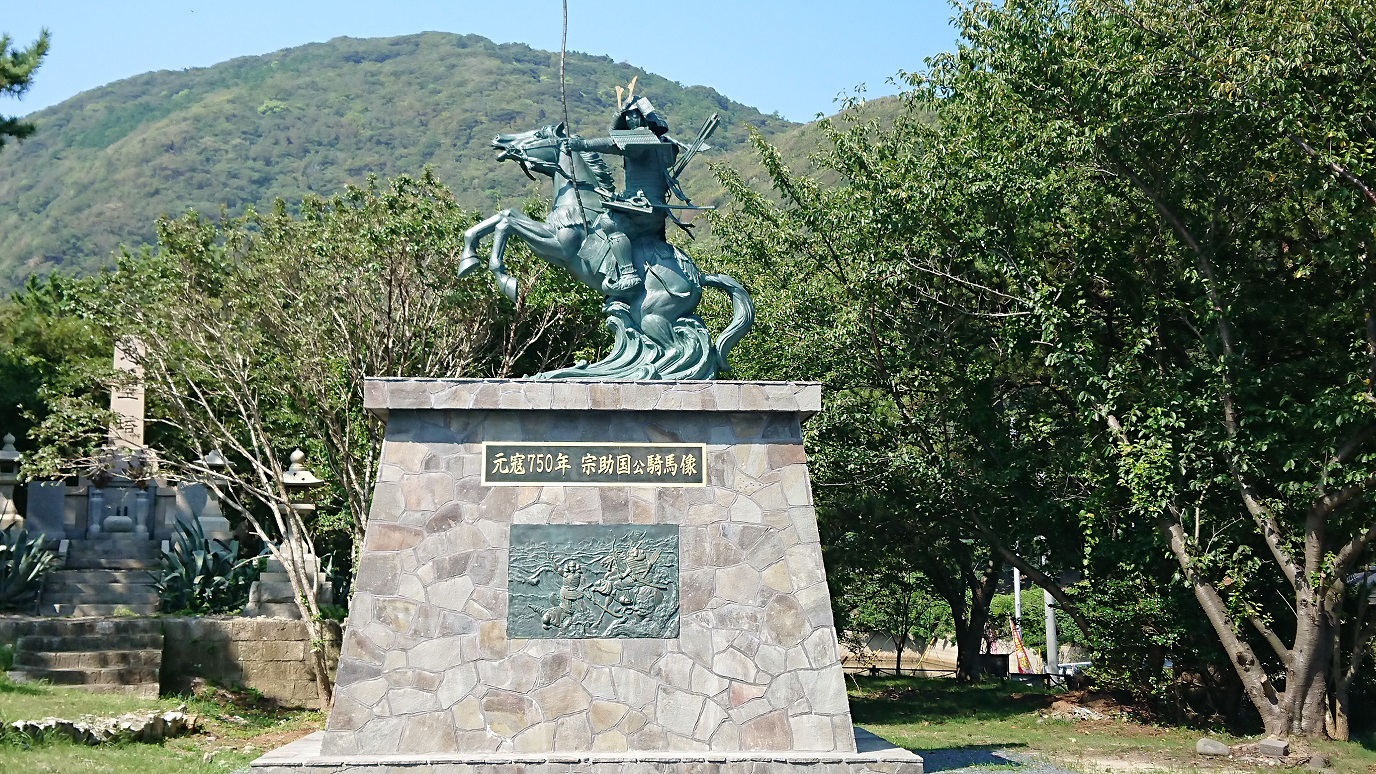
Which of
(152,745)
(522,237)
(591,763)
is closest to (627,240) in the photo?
(522,237)

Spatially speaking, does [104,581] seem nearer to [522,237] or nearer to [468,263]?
[468,263]

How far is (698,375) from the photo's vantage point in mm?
9484

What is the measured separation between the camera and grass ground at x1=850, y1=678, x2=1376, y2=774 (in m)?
12.0

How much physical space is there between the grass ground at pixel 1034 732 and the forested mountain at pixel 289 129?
49396 millimetres

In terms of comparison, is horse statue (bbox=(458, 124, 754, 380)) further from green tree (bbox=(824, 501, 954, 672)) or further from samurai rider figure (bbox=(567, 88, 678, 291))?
green tree (bbox=(824, 501, 954, 672))

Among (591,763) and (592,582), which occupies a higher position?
(592,582)

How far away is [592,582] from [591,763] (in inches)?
46.4

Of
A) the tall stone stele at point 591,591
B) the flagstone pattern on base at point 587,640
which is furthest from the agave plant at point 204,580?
the flagstone pattern on base at point 587,640

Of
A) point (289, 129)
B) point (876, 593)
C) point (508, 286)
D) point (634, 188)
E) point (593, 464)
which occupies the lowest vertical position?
point (876, 593)

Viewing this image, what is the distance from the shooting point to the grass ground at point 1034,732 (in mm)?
12016

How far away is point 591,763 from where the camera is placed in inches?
322

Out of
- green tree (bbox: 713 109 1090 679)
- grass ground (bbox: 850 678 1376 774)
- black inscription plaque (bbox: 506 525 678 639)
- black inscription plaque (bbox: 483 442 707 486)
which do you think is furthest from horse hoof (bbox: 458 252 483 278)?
grass ground (bbox: 850 678 1376 774)

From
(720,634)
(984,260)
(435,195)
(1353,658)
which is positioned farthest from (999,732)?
(435,195)

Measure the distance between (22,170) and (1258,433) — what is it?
10984 cm
